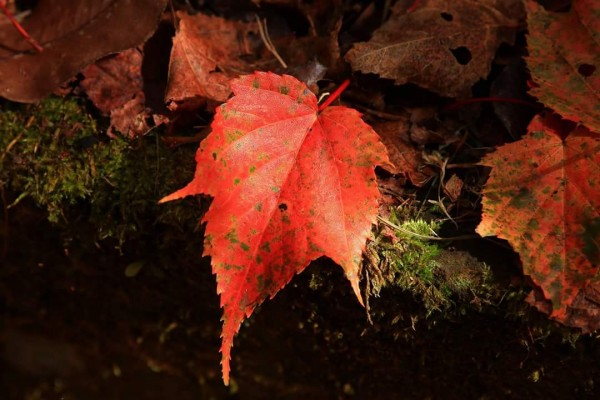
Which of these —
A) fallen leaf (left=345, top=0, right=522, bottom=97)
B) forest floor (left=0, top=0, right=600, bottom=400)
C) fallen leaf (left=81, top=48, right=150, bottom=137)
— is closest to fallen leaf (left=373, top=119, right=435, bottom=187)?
forest floor (left=0, top=0, right=600, bottom=400)

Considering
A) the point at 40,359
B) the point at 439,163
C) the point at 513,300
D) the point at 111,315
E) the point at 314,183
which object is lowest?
the point at 40,359

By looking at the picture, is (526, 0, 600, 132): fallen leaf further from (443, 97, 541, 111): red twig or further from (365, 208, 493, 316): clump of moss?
(365, 208, 493, 316): clump of moss

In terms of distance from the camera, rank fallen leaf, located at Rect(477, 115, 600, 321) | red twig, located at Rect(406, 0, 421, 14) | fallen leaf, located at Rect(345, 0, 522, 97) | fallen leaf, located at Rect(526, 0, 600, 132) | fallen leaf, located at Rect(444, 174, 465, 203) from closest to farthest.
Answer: fallen leaf, located at Rect(477, 115, 600, 321) < fallen leaf, located at Rect(526, 0, 600, 132) < fallen leaf, located at Rect(444, 174, 465, 203) < fallen leaf, located at Rect(345, 0, 522, 97) < red twig, located at Rect(406, 0, 421, 14)

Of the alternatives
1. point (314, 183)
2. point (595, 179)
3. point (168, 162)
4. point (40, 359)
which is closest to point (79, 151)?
point (168, 162)

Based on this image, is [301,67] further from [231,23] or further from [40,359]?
[40,359]

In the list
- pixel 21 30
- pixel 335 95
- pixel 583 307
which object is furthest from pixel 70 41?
pixel 583 307

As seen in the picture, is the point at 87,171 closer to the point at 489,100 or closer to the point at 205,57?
the point at 205,57
